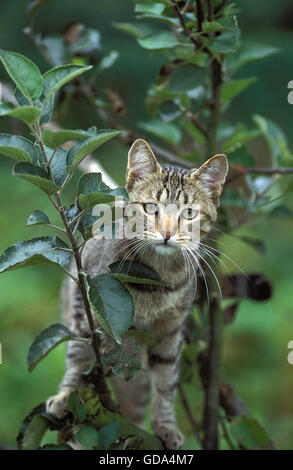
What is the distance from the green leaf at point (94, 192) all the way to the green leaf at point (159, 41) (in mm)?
394

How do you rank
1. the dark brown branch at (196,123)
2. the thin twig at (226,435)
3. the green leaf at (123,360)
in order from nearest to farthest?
the green leaf at (123,360) → the dark brown branch at (196,123) → the thin twig at (226,435)

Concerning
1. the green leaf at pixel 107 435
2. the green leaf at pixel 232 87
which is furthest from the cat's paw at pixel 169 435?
the green leaf at pixel 232 87

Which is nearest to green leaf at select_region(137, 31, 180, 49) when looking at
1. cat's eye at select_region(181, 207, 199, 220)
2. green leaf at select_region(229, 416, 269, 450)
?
cat's eye at select_region(181, 207, 199, 220)

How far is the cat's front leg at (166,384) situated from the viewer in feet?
4.51

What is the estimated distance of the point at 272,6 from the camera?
4543mm

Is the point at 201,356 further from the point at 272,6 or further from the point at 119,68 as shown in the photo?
the point at 272,6

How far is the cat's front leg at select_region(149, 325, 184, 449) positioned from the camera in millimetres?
1375

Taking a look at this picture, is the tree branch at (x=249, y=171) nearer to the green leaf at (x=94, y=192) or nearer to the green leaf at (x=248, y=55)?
the green leaf at (x=248, y=55)

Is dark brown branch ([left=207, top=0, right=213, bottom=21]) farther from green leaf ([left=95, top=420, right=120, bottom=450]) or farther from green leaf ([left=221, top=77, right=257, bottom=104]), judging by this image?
green leaf ([left=95, top=420, right=120, bottom=450])

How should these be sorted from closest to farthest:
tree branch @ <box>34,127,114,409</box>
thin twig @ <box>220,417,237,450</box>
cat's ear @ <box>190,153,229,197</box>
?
1. tree branch @ <box>34,127,114,409</box>
2. cat's ear @ <box>190,153,229,197</box>
3. thin twig @ <box>220,417,237,450</box>

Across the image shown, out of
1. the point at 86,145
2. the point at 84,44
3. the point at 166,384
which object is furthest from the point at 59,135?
the point at 84,44

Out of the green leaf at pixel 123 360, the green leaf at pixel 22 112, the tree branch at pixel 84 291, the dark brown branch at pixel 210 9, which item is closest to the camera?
the green leaf at pixel 22 112

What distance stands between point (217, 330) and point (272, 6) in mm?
3724

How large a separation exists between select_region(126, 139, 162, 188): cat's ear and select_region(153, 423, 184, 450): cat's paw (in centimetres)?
61
